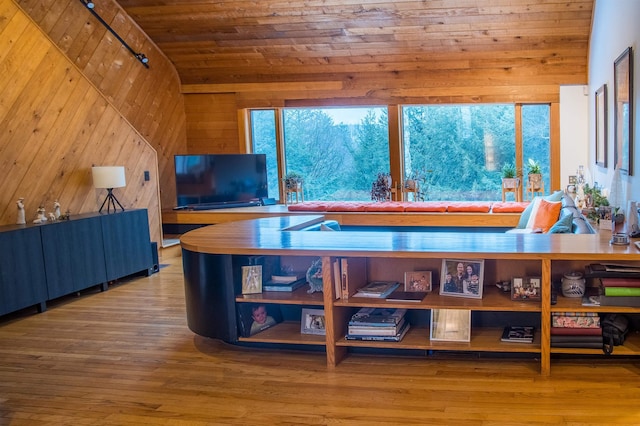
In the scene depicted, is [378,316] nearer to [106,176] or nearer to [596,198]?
[596,198]

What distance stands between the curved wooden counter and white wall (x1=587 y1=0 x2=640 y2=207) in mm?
1252

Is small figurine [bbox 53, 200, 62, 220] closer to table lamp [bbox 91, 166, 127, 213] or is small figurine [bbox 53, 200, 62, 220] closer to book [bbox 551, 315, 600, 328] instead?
table lamp [bbox 91, 166, 127, 213]

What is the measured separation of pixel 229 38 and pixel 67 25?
203cm

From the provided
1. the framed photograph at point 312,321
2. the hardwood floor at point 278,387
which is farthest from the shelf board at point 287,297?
the hardwood floor at point 278,387

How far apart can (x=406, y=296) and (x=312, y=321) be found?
64 cm

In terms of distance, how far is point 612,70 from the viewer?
563 centimetres

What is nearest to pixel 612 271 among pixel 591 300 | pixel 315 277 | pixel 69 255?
pixel 591 300

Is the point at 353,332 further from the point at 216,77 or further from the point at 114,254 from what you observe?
the point at 216,77

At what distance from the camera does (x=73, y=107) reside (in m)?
6.24

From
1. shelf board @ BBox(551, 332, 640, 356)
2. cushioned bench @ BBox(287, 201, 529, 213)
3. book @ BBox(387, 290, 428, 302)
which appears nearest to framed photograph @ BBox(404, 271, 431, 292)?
book @ BBox(387, 290, 428, 302)

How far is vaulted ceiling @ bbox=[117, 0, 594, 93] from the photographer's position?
6996mm

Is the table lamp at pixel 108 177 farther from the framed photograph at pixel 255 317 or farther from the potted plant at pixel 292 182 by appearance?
the framed photograph at pixel 255 317

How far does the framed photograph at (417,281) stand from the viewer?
376 cm

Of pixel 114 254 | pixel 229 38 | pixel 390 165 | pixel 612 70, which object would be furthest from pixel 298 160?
pixel 612 70
